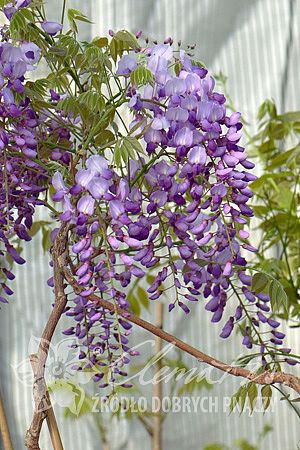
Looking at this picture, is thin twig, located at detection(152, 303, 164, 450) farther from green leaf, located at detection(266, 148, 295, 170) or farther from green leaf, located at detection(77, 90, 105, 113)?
green leaf, located at detection(77, 90, 105, 113)

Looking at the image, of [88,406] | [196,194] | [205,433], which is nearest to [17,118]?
[196,194]

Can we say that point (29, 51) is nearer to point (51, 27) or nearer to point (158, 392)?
point (51, 27)

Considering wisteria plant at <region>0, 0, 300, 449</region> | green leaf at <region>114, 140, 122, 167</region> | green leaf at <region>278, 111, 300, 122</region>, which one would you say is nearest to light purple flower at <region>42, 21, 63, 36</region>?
wisteria plant at <region>0, 0, 300, 449</region>

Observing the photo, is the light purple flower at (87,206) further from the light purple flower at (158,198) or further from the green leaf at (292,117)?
the green leaf at (292,117)

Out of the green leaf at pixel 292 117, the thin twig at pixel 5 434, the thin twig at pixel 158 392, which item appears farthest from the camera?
the thin twig at pixel 158 392

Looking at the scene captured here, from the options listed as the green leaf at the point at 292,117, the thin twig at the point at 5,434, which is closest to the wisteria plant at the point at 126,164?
the thin twig at the point at 5,434

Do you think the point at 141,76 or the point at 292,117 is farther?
the point at 292,117

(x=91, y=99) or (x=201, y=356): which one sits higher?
(x=91, y=99)

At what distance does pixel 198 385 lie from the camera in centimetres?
115

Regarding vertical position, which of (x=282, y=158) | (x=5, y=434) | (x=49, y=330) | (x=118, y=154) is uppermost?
(x=282, y=158)

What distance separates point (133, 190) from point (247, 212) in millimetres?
95

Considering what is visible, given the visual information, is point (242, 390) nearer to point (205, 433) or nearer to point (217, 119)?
point (217, 119)

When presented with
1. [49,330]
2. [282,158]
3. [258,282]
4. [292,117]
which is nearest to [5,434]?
[49,330]

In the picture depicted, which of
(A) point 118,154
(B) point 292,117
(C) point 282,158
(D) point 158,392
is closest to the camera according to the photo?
(A) point 118,154
